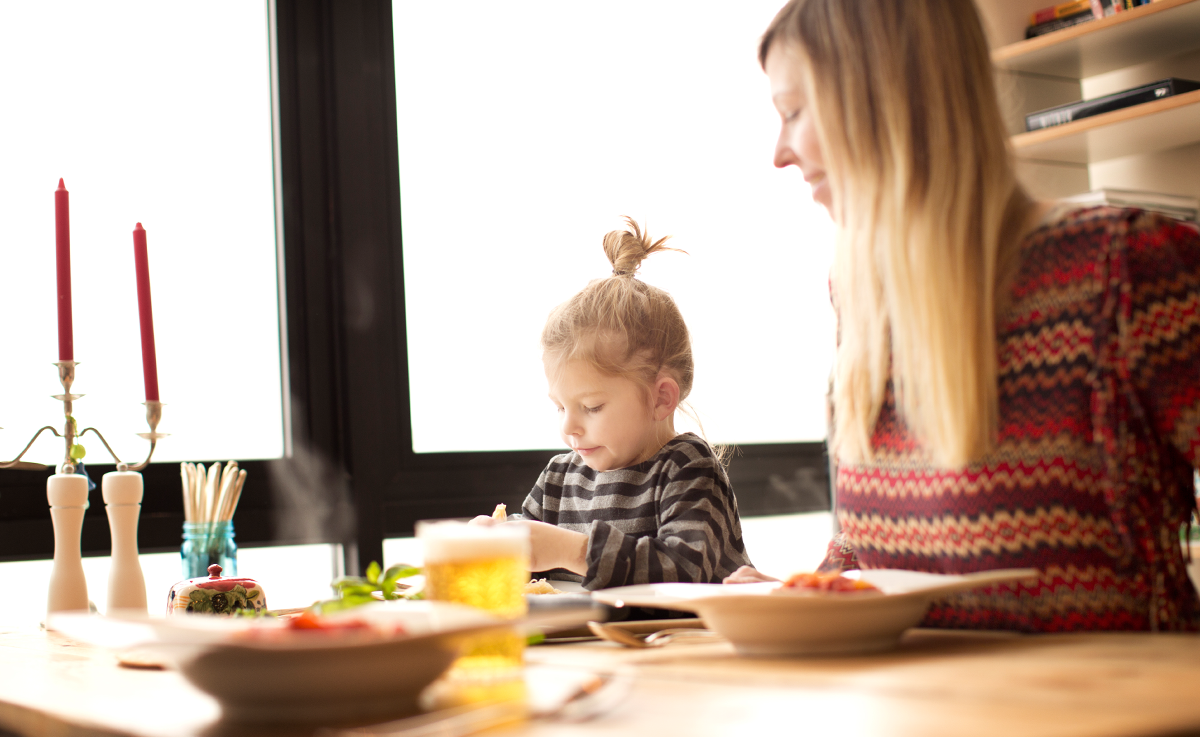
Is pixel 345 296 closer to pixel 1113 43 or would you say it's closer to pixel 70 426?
pixel 70 426

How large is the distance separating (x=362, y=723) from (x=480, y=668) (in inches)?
6.3

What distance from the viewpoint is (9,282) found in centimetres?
190

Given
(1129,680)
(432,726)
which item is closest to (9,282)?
(432,726)

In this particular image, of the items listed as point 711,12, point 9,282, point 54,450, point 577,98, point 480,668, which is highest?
point 711,12

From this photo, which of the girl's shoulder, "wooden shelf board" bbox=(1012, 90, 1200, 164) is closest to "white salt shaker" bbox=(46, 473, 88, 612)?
the girl's shoulder

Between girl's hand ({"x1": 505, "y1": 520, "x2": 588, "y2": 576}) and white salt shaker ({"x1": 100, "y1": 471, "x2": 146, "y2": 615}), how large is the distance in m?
0.49

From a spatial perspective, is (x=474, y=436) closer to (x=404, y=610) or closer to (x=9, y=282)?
(x=9, y=282)

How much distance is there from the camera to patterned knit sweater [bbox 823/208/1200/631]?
2.74 ft

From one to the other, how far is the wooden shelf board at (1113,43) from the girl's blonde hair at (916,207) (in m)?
1.44

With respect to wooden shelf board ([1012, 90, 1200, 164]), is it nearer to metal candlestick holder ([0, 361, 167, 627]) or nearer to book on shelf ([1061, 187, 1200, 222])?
book on shelf ([1061, 187, 1200, 222])

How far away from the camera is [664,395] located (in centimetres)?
158

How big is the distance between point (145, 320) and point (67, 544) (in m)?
0.30

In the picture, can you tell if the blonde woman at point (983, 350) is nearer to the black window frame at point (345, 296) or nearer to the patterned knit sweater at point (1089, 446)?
the patterned knit sweater at point (1089, 446)

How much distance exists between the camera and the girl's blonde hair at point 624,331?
60.8 inches
